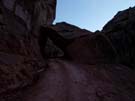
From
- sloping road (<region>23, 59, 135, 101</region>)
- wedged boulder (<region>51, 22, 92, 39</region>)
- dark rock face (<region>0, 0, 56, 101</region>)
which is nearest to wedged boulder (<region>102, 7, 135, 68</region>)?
wedged boulder (<region>51, 22, 92, 39</region>)

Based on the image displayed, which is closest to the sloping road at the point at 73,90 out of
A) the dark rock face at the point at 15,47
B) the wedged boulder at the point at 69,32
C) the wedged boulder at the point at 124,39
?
the dark rock face at the point at 15,47

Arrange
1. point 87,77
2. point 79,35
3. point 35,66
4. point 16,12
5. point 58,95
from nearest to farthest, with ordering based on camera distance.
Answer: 1. point 58,95
2. point 16,12
3. point 35,66
4. point 87,77
5. point 79,35

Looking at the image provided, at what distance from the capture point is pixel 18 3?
8.16m

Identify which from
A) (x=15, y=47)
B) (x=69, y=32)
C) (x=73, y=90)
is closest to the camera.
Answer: (x=73, y=90)

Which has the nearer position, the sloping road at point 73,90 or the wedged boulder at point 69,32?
the sloping road at point 73,90

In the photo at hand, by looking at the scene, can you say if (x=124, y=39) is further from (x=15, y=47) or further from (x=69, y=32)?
(x=15, y=47)

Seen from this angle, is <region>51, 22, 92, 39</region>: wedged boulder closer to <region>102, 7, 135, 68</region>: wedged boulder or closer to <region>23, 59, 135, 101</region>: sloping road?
<region>102, 7, 135, 68</region>: wedged boulder

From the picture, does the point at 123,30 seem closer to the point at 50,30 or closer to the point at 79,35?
the point at 79,35

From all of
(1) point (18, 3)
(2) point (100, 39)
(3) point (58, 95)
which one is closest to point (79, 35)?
(2) point (100, 39)

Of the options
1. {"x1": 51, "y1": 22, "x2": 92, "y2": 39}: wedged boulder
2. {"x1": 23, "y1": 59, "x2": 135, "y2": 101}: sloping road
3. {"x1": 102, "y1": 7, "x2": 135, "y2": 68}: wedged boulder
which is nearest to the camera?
{"x1": 23, "y1": 59, "x2": 135, "y2": 101}: sloping road

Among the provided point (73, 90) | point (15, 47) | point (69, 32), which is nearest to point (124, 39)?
point (69, 32)

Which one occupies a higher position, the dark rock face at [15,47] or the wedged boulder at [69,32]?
the wedged boulder at [69,32]

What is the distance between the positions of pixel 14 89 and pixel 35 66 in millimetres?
2704

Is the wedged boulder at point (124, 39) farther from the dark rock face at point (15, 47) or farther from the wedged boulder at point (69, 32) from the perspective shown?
the dark rock face at point (15, 47)
